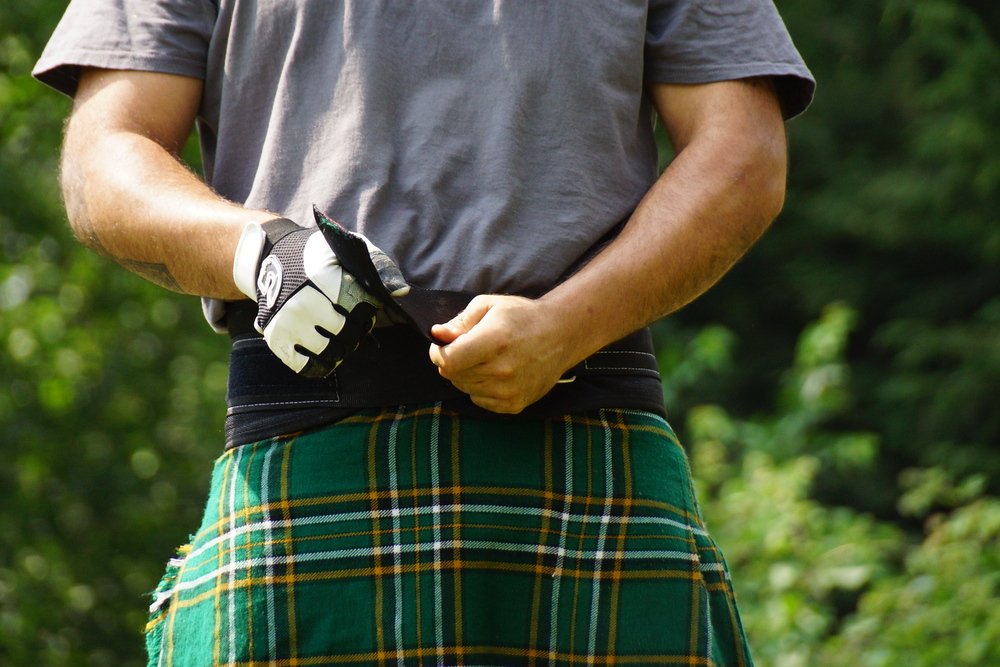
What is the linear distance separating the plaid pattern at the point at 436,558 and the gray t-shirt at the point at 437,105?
0.63 feet

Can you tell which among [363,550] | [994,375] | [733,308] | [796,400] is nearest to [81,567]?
[796,400]

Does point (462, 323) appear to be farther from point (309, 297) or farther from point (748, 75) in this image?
point (748, 75)

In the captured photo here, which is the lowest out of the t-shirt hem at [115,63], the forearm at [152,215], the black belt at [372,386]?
the black belt at [372,386]

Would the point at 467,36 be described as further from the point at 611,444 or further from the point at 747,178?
the point at 611,444

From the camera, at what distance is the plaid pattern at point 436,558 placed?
1381mm

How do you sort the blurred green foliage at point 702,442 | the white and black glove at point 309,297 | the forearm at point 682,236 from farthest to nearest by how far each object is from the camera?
the blurred green foliage at point 702,442
the forearm at point 682,236
the white and black glove at point 309,297

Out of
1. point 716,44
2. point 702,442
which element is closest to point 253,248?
point 716,44

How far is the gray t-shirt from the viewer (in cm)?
143

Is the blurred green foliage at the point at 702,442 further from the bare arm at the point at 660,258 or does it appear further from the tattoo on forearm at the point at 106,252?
the tattoo on forearm at the point at 106,252

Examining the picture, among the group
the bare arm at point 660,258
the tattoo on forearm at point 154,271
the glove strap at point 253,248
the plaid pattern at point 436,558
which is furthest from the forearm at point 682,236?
the tattoo on forearm at point 154,271

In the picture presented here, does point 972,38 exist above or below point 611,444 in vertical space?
below

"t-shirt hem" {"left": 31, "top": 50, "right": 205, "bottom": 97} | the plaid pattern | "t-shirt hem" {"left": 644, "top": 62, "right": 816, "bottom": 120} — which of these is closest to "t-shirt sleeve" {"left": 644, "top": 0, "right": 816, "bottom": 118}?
"t-shirt hem" {"left": 644, "top": 62, "right": 816, "bottom": 120}

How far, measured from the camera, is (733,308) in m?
8.88

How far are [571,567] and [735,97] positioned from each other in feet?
1.98
